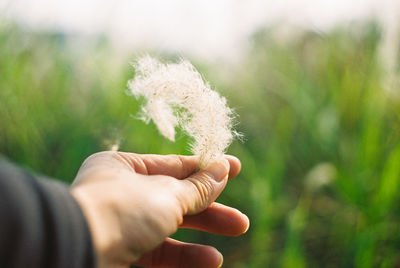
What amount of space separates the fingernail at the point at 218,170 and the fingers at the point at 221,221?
5.6 inches

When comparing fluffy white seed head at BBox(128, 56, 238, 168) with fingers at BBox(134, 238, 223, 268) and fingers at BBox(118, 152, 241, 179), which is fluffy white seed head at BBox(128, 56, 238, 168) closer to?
fingers at BBox(118, 152, 241, 179)

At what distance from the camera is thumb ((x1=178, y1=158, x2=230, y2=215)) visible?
73cm

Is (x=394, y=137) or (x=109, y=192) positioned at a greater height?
(x=394, y=137)

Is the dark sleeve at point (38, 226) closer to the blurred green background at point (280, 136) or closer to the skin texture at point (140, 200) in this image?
the skin texture at point (140, 200)

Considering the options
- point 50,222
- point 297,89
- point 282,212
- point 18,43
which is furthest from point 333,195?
point 18,43

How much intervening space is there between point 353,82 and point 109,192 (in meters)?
1.61

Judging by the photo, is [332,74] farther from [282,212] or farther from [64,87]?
[64,87]

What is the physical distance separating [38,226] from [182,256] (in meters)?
0.58

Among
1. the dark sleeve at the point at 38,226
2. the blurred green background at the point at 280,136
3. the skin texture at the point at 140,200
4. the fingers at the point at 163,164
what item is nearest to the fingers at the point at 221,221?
the skin texture at the point at 140,200

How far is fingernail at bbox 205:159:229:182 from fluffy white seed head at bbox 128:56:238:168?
0.02 meters

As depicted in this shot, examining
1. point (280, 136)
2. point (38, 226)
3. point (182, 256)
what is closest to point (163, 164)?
point (182, 256)

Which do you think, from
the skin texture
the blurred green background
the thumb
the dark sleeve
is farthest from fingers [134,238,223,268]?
the dark sleeve

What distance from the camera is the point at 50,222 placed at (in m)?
0.49

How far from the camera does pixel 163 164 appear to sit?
91 cm
